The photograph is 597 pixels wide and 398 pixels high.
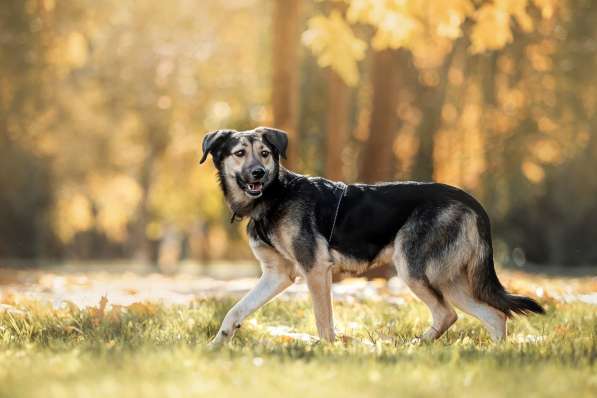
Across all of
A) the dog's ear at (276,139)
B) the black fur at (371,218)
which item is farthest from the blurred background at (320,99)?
the black fur at (371,218)

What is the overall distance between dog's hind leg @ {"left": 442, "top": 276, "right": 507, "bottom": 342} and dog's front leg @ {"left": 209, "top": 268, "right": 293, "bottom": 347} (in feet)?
4.14

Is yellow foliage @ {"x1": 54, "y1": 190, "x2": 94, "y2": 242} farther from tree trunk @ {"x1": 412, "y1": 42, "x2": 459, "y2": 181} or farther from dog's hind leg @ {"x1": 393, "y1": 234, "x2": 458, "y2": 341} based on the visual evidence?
dog's hind leg @ {"x1": 393, "y1": 234, "x2": 458, "y2": 341}

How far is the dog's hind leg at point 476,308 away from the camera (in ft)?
19.7

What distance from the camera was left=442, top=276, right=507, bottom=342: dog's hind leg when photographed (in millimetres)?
6012

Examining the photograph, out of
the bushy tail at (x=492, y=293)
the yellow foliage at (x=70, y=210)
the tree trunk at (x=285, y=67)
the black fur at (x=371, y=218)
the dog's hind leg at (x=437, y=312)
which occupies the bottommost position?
the yellow foliage at (x=70, y=210)

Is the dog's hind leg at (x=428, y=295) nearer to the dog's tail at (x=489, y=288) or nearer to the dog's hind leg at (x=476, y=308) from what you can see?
the dog's hind leg at (x=476, y=308)

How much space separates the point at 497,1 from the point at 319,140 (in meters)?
11.2

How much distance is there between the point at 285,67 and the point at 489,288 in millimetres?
6847

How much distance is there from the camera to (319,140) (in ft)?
65.2

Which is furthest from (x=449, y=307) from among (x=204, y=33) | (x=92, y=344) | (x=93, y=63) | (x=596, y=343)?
(x=93, y=63)

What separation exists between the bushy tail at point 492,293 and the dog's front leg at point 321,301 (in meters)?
1.10

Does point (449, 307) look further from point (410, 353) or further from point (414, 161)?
point (414, 161)

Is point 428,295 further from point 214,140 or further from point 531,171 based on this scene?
point 531,171

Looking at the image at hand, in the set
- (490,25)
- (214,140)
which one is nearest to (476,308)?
(214,140)
